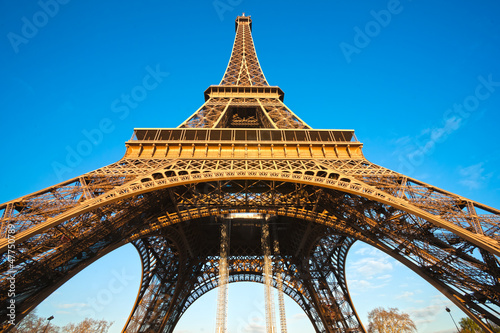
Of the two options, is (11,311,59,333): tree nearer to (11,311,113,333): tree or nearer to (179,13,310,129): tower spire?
(11,311,113,333): tree

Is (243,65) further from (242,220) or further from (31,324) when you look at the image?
(31,324)

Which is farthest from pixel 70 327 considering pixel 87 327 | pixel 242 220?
pixel 242 220

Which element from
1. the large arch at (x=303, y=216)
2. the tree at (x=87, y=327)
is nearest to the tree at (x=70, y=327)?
the tree at (x=87, y=327)

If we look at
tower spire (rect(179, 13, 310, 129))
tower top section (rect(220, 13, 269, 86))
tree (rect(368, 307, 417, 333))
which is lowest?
tree (rect(368, 307, 417, 333))

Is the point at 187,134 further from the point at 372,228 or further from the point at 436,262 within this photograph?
the point at 436,262

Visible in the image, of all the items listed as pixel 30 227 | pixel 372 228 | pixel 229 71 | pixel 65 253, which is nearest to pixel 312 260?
pixel 372 228

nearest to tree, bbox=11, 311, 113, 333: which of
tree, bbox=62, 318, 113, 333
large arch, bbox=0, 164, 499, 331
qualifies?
tree, bbox=62, 318, 113, 333

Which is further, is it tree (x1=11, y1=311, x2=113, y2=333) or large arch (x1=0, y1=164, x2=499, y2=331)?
tree (x1=11, y1=311, x2=113, y2=333)

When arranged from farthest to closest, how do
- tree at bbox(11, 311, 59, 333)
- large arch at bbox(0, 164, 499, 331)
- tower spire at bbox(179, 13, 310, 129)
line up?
tree at bbox(11, 311, 59, 333)
tower spire at bbox(179, 13, 310, 129)
large arch at bbox(0, 164, 499, 331)
